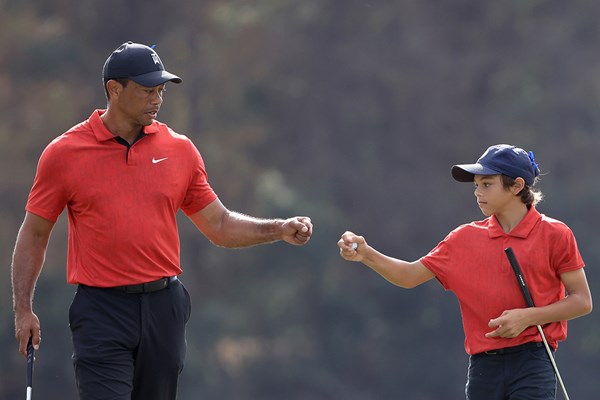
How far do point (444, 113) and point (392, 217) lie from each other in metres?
2.30

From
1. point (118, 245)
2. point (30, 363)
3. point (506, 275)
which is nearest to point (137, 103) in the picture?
point (118, 245)

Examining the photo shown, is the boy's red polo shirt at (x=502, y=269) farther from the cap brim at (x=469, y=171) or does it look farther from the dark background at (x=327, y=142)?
the dark background at (x=327, y=142)

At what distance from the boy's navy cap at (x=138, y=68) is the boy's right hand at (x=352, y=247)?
940 millimetres

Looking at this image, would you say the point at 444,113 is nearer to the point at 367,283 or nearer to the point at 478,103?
the point at 478,103

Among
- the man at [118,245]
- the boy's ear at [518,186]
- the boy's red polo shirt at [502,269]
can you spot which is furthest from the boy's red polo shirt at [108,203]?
the boy's ear at [518,186]

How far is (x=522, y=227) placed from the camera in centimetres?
544

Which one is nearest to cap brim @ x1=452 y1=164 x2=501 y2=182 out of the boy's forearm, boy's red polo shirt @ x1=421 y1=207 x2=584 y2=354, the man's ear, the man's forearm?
boy's red polo shirt @ x1=421 y1=207 x2=584 y2=354

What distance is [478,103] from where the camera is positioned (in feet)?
77.3

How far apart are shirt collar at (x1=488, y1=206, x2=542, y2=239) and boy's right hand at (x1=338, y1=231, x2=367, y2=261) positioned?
0.53 meters

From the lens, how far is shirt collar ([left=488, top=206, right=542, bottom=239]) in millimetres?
5422

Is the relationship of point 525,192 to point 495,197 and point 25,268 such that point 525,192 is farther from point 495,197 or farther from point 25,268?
point 25,268

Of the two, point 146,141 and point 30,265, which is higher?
point 146,141

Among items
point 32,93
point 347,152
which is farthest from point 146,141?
point 347,152

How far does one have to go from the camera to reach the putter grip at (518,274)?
5262mm
